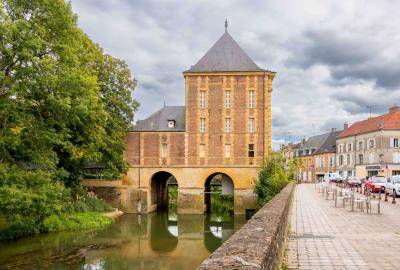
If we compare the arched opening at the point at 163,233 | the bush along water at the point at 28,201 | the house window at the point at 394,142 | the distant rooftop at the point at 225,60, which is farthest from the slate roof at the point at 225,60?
the house window at the point at 394,142

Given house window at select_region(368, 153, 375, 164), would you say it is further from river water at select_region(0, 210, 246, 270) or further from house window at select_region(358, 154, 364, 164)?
river water at select_region(0, 210, 246, 270)

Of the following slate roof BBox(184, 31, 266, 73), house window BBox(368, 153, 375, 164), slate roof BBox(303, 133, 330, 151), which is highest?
slate roof BBox(184, 31, 266, 73)

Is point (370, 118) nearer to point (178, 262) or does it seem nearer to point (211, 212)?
point (211, 212)

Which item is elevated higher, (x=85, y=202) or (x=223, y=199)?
(x=85, y=202)

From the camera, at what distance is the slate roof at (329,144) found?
64.6 m

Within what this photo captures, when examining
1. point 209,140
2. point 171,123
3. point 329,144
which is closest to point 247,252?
point 209,140

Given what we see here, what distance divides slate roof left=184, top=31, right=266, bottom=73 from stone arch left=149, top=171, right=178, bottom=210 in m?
10.5

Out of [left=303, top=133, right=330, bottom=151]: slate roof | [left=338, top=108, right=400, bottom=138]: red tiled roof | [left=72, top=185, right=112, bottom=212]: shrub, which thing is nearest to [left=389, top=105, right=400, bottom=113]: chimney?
[left=338, top=108, right=400, bottom=138]: red tiled roof

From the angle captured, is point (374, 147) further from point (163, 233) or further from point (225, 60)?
point (163, 233)

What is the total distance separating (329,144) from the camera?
217ft

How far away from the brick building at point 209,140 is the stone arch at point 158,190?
5.34 feet

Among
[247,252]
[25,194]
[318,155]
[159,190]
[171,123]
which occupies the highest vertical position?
[171,123]

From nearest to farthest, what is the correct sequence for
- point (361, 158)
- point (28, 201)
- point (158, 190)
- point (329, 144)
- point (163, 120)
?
point (28, 201) → point (163, 120) → point (158, 190) → point (361, 158) → point (329, 144)

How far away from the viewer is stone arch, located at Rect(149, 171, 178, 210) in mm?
38750
